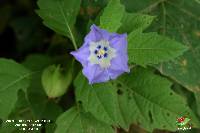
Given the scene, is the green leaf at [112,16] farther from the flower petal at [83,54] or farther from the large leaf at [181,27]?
the large leaf at [181,27]

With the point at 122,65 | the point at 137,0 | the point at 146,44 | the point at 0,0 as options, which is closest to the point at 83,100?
the point at 122,65

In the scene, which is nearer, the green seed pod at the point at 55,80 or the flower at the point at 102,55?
the flower at the point at 102,55

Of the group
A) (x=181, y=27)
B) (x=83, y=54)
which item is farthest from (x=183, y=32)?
(x=83, y=54)

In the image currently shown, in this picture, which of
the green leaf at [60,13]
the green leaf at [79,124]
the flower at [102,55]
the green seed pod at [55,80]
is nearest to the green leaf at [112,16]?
the flower at [102,55]

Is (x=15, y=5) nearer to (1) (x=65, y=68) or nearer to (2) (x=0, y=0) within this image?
(2) (x=0, y=0)

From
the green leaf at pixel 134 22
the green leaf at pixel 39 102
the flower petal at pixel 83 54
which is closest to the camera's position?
the flower petal at pixel 83 54

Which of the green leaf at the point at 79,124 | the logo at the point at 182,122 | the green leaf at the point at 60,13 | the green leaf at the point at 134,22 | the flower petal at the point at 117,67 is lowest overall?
the logo at the point at 182,122

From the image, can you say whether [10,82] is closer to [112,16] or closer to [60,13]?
[60,13]
